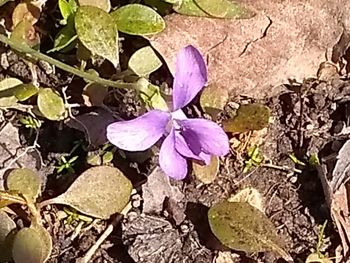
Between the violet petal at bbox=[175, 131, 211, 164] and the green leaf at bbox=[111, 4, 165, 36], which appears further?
the green leaf at bbox=[111, 4, 165, 36]

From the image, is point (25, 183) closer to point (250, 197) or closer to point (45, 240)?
point (45, 240)

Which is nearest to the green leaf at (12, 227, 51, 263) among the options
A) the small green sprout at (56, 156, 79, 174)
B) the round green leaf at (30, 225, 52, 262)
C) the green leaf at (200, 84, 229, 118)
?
the round green leaf at (30, 225, 52, 262)

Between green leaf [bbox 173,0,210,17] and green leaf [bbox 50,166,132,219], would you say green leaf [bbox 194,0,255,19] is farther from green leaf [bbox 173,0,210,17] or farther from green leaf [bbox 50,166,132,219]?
green leaf [bbox 50,166,132,219]

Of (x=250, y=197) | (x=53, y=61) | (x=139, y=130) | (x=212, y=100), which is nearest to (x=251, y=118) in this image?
(x=212, y=100)

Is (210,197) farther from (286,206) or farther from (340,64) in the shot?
(340,64)

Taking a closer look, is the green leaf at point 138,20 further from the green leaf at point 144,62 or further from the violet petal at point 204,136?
the violet petal at point 204,136

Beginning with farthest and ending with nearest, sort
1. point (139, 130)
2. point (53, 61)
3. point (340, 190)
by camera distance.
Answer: point (340, 190) → point (53, 61) → point (139, 130)

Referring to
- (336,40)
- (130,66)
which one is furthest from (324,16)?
(130,66)
